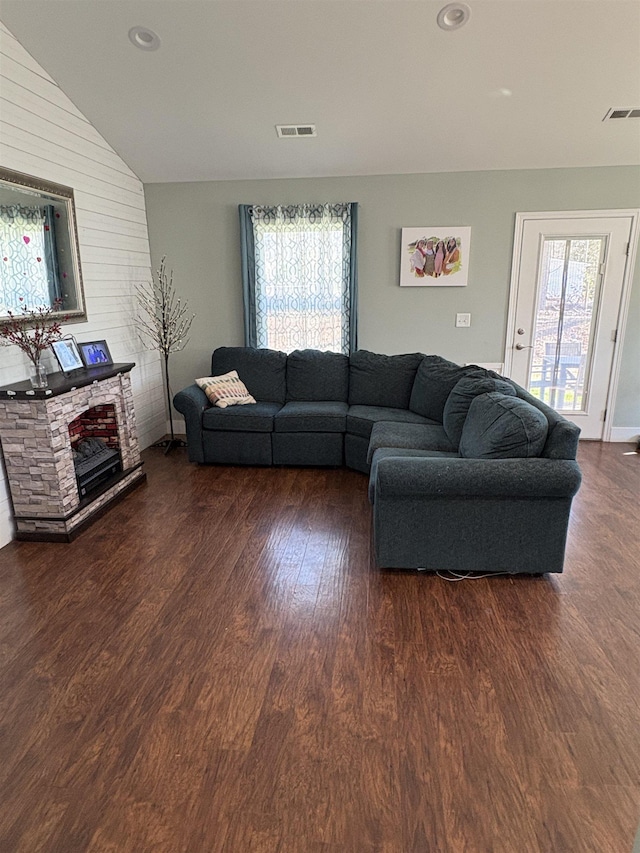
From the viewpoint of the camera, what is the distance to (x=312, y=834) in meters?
1.41

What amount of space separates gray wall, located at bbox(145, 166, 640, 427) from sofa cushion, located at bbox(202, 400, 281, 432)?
108cm

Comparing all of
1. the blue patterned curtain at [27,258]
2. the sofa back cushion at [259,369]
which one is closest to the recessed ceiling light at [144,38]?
the blue patterned curtain at [27,258]

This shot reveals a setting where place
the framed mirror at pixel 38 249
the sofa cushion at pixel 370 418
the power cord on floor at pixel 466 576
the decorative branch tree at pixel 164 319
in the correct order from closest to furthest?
the power cord on floor at pixel 466 576, the framed mirror at pixel 38 249, the sofa cushion at pixel 370 418, the decorative branch tree at pixel 164 319

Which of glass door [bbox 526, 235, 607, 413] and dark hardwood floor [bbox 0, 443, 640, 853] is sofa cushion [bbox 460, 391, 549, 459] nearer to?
dark hardwood floor [bbox 0, 443, 640, 853]

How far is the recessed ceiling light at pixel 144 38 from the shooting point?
3.05 m

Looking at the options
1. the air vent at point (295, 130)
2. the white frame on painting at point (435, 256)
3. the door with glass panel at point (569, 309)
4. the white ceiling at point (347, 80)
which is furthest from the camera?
the white frame on painting at point (435, 256)

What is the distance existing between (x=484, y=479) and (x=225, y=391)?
266 centimetres

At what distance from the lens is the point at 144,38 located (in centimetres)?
311

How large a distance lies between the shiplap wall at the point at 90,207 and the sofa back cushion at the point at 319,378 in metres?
1.48

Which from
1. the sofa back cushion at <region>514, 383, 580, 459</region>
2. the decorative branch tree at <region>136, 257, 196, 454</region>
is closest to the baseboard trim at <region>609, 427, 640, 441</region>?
the sofa back cushion at <region>514, 383, 580, 459</region>

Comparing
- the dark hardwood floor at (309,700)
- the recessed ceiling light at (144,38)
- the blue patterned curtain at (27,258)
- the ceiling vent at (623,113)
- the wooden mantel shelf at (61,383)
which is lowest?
the dark hardwood floor at (309,700)

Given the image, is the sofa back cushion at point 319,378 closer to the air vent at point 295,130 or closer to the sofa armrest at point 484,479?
the air vent at point 295,130

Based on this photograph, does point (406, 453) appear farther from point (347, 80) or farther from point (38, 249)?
point (38, 249)

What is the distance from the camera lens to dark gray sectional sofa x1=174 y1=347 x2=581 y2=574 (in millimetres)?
2496
